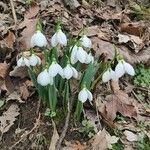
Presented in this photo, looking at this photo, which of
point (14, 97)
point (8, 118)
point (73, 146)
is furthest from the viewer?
point (14, 97)

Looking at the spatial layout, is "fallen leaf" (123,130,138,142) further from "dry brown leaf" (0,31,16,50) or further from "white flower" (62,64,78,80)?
"dry brown leaf" (0,31,16,50)

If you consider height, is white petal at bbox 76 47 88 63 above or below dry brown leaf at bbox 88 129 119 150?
above

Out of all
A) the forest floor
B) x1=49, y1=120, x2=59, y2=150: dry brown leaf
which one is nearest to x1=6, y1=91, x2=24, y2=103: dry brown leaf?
the forest floor

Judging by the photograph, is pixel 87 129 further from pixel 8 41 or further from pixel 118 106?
pixel 8 41

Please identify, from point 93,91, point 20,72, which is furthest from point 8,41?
point 93,91

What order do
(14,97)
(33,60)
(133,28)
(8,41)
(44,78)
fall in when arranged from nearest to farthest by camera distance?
(44,78), (33,60), (14,97), (8,41), (133,28)

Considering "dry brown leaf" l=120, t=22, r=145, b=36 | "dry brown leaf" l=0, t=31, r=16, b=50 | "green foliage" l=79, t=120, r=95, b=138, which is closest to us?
"green foliage" l=79, t=120, r=95, b=138
